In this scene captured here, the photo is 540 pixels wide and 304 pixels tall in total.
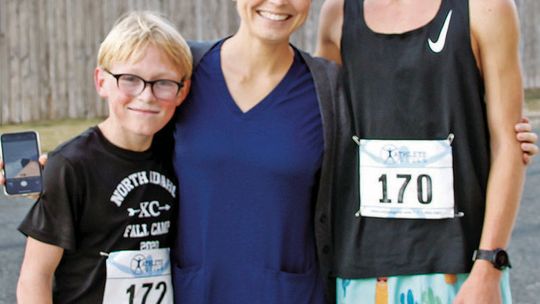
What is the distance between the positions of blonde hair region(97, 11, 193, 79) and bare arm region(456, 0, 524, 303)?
90 cm

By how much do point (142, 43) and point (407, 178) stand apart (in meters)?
0.92

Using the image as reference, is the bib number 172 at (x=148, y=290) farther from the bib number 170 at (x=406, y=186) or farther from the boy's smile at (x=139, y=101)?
the bib number 170 at (x=406, y=186)

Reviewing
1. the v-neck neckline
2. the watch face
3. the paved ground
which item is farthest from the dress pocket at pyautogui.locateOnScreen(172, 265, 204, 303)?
the paved ground

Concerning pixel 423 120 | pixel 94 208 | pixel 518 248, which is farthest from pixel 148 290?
pixel 518 248

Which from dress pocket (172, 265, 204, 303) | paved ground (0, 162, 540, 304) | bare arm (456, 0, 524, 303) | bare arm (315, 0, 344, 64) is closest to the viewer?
bare arm (456, 0, 524, 303)

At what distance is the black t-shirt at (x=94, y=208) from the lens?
9.13ft

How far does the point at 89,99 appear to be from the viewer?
10.6 m

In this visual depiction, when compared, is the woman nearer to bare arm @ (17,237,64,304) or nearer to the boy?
the boy

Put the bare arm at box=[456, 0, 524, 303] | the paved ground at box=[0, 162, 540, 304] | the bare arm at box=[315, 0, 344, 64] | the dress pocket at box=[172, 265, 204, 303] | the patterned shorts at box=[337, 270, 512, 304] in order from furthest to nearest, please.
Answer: the paved ground at box=[0, 162, 540, 304] → the bare arm at box=[315, 0, 344, 64] → the dress pocket at box=[172, 265, 204, 303] → the patterned shorts at box=[337, 270, 512, 304] → the bare arm at box=[456, 0, 524, 303]

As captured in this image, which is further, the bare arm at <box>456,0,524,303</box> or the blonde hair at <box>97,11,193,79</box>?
the blonde hair at <box>97,11,193,79</box>

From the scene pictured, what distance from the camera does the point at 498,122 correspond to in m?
2.79

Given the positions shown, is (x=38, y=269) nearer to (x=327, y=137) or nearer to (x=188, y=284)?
(x=188, y=284)

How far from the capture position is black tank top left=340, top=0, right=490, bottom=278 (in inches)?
110

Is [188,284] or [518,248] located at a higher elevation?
[188,284]
